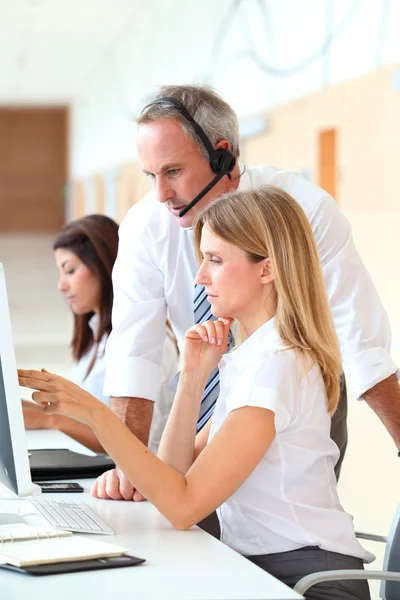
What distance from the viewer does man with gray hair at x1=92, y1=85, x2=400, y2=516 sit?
2.35m

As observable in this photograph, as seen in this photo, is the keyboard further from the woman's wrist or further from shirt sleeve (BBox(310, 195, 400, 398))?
shirt sleeve (BBox(310, 195, 400, 398))

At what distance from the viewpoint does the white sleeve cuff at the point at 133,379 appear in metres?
2.41

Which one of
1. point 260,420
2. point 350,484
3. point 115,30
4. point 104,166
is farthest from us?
point 104,166

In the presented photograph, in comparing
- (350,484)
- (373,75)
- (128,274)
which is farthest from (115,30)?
(128,274)

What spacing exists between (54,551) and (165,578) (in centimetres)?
20

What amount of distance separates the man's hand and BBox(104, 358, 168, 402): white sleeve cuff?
38 cm

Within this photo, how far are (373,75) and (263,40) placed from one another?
2.26 metres

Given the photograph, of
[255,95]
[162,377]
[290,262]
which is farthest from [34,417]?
[255,95]

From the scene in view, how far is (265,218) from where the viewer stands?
72.9 inches

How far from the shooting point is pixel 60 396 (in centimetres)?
167

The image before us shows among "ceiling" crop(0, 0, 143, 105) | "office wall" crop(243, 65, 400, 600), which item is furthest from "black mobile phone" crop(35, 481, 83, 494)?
"ceiling" crop(0, 0, 143, 105)

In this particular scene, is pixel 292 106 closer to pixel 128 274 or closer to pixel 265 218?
pixel 128 274

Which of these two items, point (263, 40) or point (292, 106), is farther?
point (263, 40)

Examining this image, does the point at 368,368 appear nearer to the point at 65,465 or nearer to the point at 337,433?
the point at 337,433
